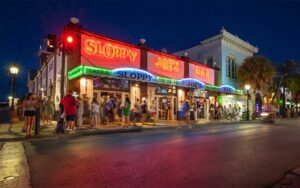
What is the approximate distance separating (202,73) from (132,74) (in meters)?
11.9

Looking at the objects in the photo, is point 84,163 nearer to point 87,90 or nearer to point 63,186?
point 63,186

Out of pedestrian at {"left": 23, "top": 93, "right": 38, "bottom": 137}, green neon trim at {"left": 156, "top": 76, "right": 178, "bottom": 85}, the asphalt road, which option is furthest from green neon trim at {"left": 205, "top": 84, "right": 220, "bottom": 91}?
pedestrian at {"left": 23, "top": 93, "right": 38, "bottom": 137}

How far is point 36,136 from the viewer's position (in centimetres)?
1171

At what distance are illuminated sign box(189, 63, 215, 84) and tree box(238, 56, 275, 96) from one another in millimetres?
4940

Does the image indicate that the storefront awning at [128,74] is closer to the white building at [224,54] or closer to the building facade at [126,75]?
the building facade at [126,75]

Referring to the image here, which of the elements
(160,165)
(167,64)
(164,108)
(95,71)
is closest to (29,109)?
(95,71)

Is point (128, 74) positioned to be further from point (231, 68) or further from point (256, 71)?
point (256, 71)

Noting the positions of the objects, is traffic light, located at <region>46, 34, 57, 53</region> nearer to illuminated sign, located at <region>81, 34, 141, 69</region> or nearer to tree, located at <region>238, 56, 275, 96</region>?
illuminated sign, located at <region>81, 34, 141, 69</region>

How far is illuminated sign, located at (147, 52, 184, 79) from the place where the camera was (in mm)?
23795

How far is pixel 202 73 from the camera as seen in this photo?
29.5 m

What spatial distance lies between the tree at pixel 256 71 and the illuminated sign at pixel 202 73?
194 inches

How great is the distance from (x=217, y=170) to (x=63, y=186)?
3.29 meters

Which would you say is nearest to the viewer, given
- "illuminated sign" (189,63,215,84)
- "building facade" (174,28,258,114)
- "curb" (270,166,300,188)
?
"curb" (270,166,300,188)

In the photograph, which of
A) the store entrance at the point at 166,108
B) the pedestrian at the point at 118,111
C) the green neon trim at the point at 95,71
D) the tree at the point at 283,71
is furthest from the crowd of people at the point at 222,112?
the tree at the point at 283,71
